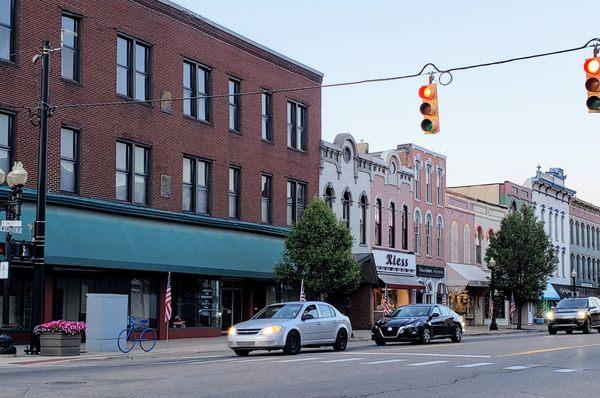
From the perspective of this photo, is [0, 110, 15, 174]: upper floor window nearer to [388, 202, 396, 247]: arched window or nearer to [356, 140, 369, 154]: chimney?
[388, 202, 396, 247]: arched window

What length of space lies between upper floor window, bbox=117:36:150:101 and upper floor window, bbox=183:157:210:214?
135 inches

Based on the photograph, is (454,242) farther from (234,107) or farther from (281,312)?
(281,312)

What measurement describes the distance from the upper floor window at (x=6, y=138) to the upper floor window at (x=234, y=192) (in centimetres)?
1111

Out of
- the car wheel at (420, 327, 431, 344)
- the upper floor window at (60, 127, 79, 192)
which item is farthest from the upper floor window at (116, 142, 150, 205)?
the car wheel at (420, 327, 431, 344)

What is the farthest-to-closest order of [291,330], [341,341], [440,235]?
[440,235], [341,341], [291,330]

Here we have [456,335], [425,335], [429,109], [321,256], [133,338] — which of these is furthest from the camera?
[321,256]

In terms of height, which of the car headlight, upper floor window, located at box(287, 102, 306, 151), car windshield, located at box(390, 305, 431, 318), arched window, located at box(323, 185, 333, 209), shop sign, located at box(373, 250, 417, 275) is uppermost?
upper floor window, located at box(287, 102, 306, 151)

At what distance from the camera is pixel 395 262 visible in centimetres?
4662

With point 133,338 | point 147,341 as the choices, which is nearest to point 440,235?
point 147,341

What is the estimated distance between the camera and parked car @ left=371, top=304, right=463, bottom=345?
27.8m

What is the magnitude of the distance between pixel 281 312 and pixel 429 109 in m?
8.85

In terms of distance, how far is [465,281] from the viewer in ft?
172

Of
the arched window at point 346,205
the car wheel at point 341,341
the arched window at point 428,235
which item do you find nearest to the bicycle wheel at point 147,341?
the car wheel at point 341,341

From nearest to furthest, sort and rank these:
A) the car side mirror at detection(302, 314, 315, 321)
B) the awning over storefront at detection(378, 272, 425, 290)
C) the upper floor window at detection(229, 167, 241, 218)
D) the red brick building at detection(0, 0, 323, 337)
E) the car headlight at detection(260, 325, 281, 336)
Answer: the car headlight at detection(260, 325, 281, 336) < the car side mirror at detection(302, 314, 315, 321) < the red brick building at detection(0, 0, 323, 337) < the upper floor window at detection(229, 167, 241, 218) < the awning over storefront at detection(378, 272, 425, 290)
